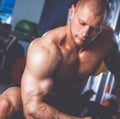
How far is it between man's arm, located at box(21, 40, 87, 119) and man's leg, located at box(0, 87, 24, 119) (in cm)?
6

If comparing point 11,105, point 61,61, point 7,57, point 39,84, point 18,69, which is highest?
point 61,61

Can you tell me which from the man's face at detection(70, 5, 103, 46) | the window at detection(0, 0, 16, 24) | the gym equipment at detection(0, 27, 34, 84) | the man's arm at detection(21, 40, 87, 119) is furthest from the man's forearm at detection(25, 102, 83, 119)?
the window at detection(0, 0, 16, 24)

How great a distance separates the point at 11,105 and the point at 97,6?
0.69 meters

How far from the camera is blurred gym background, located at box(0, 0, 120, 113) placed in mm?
3535

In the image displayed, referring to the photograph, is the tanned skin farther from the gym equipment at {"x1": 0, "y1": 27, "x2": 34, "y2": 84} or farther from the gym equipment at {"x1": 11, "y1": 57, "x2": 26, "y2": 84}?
A: the gym equipment at {"x1": 0, "y1": 27, "x2": 34, "y2": 84}

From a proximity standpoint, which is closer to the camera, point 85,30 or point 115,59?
point 85,30

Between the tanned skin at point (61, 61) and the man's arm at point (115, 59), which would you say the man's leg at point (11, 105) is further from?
the man's arm at point (115, 59)

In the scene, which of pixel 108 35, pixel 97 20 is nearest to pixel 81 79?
pixel 108 35

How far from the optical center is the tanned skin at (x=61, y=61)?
1.42m

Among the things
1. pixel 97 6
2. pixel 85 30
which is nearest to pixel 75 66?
pixel 85 30

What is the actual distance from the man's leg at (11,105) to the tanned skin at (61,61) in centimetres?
6

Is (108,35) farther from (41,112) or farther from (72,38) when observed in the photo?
(41,112)

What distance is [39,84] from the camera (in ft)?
4.72

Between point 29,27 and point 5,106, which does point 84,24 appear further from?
point 29,27
